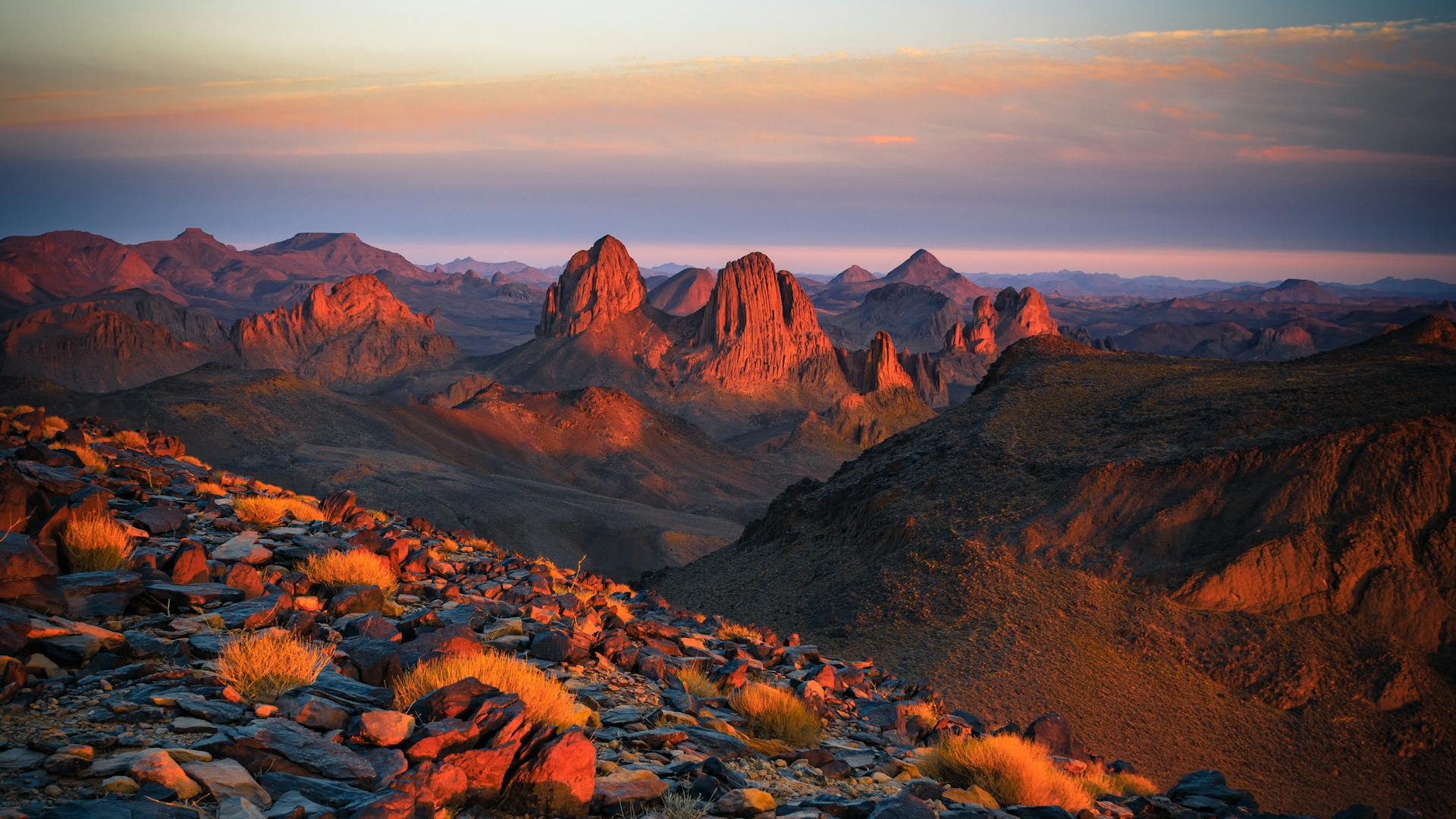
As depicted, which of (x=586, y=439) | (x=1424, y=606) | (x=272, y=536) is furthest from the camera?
(x=586, y=439)

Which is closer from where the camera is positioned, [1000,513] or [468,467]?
[1000,513]

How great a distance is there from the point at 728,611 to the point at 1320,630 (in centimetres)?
1853

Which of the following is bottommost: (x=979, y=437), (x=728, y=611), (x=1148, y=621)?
(x=728, y=611)

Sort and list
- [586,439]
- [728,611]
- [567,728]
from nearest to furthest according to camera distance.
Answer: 1. [567,728]
2. [728,611]
3. [586,439]

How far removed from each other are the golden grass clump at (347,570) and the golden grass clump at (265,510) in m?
3.54

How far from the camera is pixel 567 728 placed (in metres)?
8.15

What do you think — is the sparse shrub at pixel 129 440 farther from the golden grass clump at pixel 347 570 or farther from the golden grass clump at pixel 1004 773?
the golden grass clump at pixel 1004 773

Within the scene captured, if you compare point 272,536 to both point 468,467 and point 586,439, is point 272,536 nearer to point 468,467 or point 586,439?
point 468,467

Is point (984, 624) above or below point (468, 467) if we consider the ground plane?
above

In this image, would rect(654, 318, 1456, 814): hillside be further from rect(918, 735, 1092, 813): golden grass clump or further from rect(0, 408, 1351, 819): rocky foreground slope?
rect(918, 735, 1092, 813): golden grass clump

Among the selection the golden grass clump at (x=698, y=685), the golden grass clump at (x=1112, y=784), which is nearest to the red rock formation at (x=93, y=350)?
the golden grass clump at (x=698, y=685)

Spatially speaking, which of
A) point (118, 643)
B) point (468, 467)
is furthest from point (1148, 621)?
point (468, 467)

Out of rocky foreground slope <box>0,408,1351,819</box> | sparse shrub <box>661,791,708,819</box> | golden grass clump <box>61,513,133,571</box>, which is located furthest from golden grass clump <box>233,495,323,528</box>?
sparse shrub <box>661,791,708,819</box>

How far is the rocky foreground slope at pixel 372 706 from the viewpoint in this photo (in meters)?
6.42
